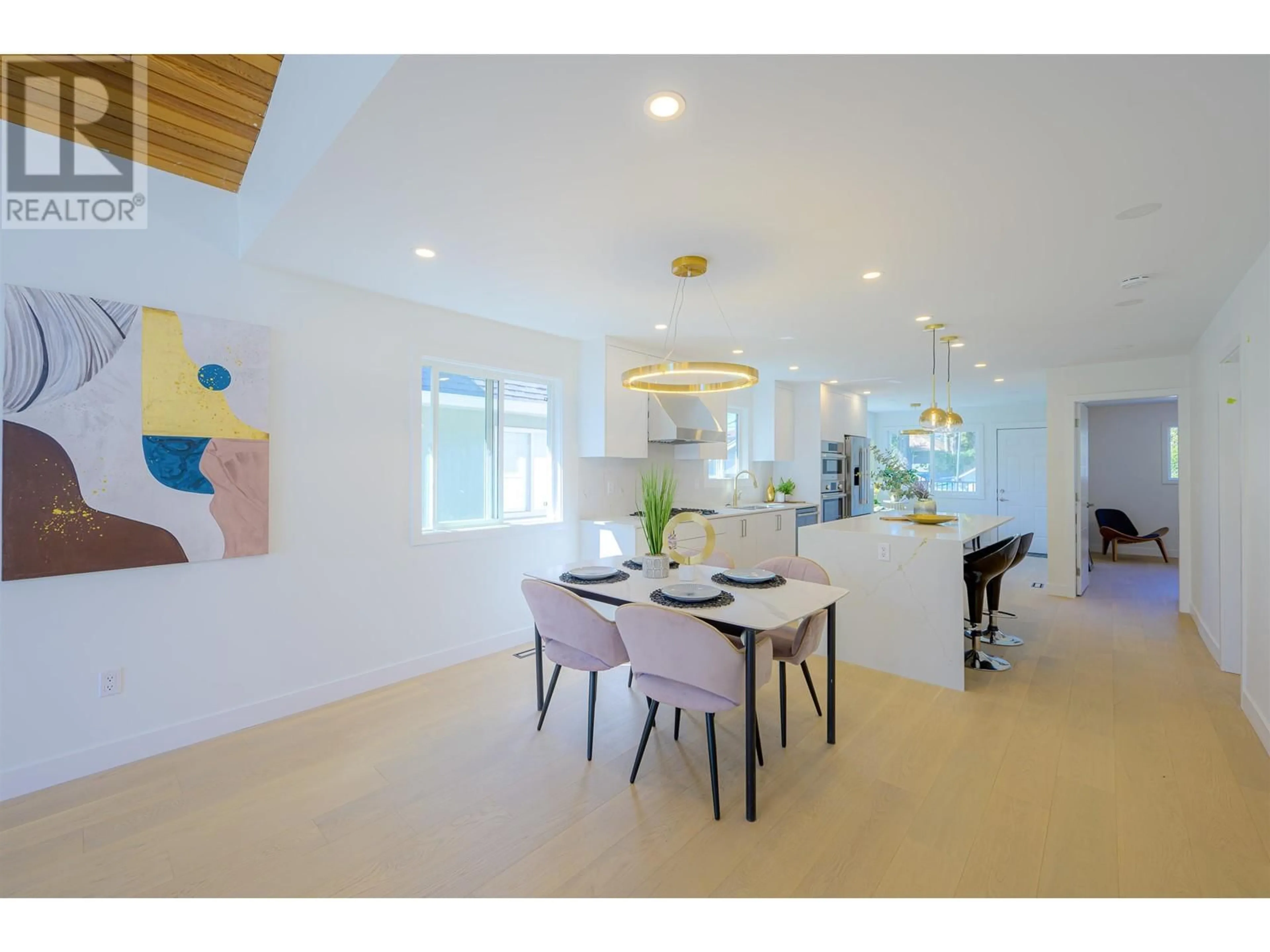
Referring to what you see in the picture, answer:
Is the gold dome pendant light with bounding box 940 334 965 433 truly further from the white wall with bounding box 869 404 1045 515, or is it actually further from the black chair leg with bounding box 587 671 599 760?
the white wall with bounding box 869 404 1045 515

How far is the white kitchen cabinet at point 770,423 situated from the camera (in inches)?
263

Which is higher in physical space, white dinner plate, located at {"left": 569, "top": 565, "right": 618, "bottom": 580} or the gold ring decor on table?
the gold ring decor on table

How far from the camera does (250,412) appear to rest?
283 centimetres

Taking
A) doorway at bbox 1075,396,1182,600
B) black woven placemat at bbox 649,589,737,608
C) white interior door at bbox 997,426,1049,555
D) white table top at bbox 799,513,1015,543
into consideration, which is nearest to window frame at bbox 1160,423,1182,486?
doorway at bbox 1075,396,1182,600

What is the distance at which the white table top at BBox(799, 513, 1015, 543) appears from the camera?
365cm

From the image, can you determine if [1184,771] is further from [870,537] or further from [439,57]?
[439,57]

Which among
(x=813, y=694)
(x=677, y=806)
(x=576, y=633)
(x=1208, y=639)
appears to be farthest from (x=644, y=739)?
(x=1208, y=639)

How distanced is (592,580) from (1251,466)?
3.51 metres

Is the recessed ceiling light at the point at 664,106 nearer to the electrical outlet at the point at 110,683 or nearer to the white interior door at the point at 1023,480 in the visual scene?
the electrical outlet at the point at 110,683

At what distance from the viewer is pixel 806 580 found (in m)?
3.10

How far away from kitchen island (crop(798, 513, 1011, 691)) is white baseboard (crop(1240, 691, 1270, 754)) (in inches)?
48.7

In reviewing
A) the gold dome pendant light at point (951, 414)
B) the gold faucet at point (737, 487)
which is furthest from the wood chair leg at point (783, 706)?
the gold faucet at point (737, 487)

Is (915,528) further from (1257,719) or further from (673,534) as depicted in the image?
(673,534)

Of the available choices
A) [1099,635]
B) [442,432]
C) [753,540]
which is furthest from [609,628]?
[1099,635]
